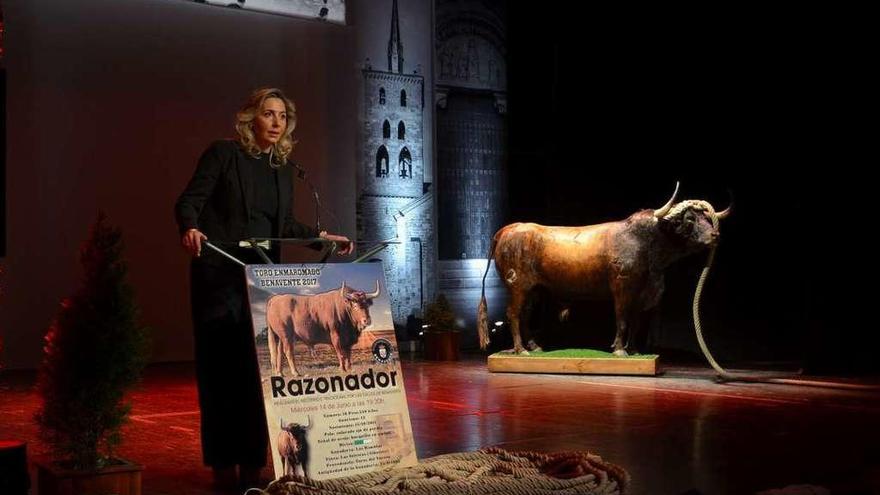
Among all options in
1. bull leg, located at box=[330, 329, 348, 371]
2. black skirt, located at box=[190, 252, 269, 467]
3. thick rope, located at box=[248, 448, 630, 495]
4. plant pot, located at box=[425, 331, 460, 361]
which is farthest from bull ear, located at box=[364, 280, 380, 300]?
plant pot, located at box=[425, 331, 460, 361]

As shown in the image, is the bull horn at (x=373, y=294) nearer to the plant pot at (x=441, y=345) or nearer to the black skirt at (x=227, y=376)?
the black skirt at (x=227, y=376)

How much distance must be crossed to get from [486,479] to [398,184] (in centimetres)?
639

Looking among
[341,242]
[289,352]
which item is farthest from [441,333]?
[289,352]

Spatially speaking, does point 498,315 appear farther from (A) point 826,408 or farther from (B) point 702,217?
(A) point 826,408

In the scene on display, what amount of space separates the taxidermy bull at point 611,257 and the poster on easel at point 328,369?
167 inches

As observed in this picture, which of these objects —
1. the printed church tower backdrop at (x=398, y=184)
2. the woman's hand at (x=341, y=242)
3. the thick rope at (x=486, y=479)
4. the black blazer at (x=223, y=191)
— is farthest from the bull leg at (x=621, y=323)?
the black blazer at (x=223, y=191)

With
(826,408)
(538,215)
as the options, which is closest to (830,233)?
(826,408)

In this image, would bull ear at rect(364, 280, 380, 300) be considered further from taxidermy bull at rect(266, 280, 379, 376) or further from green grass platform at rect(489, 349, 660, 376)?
green grass platform at rect(489, 349, 660, 376)

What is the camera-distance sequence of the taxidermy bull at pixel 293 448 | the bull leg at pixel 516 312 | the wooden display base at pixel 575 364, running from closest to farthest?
1. the taxidermy bull at pixel 293 448
2. the wooden display base at pixel 575 364
3. the bull leg at pixel 516 312

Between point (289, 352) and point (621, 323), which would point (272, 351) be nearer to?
point (289, 352)

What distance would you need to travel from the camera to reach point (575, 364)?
7.97 meters

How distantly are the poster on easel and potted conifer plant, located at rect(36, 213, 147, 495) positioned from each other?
1.37 feet

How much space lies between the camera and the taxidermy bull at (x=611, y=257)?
7574 mm

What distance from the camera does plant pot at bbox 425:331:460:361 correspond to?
923cm
